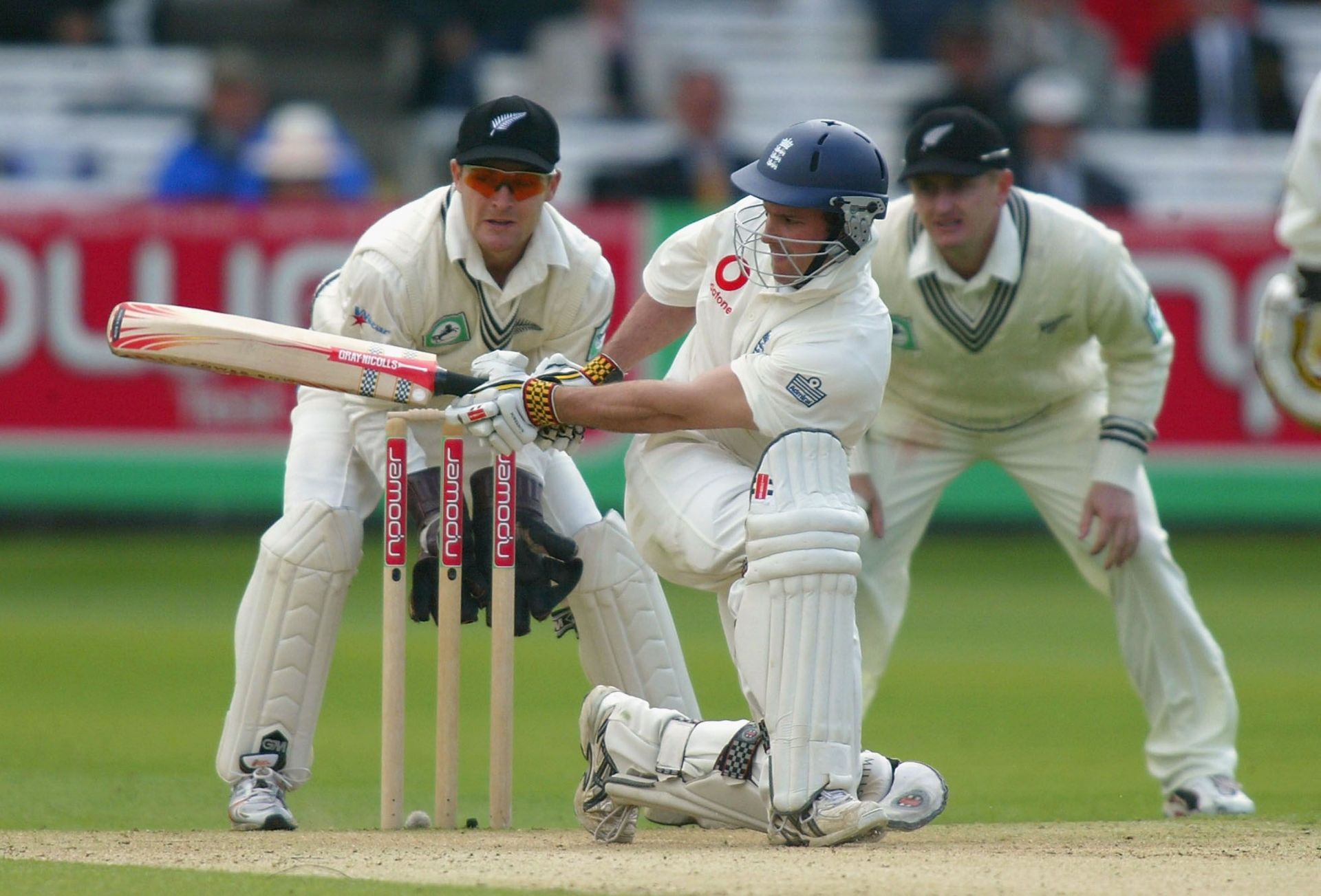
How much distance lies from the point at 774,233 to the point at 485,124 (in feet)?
2.49

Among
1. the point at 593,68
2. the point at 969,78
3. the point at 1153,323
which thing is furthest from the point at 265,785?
the point at 593,68

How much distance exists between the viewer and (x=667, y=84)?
1147 cm

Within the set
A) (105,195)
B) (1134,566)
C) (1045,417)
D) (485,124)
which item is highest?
(105,195)

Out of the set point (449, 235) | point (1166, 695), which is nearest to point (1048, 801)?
point (1166, 695)

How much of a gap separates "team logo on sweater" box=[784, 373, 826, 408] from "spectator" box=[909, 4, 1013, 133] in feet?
20.6

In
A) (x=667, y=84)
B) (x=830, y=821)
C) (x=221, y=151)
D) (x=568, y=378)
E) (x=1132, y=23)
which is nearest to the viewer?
(x=830, y=821)

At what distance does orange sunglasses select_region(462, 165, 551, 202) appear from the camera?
4.39 meters

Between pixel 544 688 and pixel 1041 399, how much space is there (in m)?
2.16

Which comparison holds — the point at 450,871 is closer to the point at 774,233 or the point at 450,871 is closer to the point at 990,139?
the point at 774,233

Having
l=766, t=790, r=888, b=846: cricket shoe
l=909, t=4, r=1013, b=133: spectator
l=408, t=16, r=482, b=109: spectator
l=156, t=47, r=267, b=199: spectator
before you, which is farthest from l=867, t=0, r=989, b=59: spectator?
l=766, t=790, r=888, b=846: cricket shoe

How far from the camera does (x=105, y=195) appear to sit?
9.05 metres

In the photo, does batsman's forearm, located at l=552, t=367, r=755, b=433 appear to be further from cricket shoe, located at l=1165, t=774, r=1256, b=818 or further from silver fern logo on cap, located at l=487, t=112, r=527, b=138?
cricket shoe, located at l=1165, t=774, r=1256, b=818

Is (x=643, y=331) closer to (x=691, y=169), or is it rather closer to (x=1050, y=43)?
(x=691, y=169)

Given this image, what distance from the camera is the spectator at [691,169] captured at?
9930 millimetres
